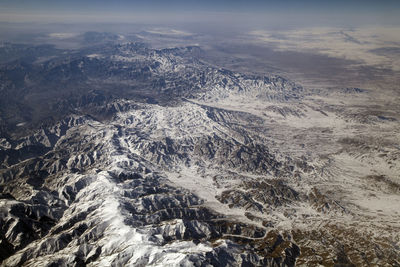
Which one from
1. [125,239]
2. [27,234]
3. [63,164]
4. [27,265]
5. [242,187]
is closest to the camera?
[27,265]

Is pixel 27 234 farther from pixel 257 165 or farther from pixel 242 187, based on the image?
pixel 257 165

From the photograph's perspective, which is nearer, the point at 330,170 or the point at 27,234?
the point at 27,234

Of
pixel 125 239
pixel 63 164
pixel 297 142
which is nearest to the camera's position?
pixel 125 239

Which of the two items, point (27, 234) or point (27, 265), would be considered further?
point (27, 234)

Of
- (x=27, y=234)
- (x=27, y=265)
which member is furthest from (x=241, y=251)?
(x=27, y=234)

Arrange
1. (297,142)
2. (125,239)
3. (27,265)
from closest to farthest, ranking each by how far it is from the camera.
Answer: (27,265) < (125,239) < (297,142)

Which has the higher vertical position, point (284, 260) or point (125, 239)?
point (125, 239)

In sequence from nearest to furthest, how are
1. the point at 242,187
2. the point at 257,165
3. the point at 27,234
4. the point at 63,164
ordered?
the point at 27,234 → the point at 242,187 → the point at 63,164 → the point at 257,165

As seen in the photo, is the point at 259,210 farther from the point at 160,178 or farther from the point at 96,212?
the point at 96,212

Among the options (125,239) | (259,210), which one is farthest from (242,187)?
(125,239)
